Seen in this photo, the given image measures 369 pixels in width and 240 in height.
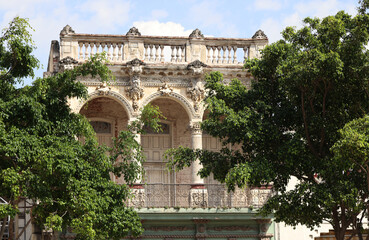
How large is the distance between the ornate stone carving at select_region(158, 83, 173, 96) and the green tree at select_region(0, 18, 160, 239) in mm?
5454

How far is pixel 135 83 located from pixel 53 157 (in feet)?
25.9

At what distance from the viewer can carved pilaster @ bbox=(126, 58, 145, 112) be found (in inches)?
940

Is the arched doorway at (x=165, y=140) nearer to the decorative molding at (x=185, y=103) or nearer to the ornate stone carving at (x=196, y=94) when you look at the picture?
the decorative molding at (x=185, y=103)

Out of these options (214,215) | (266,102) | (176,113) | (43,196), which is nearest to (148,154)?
(176,113)

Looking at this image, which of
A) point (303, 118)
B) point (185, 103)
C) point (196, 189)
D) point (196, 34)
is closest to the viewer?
point (303, 118)

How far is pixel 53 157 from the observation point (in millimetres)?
16469

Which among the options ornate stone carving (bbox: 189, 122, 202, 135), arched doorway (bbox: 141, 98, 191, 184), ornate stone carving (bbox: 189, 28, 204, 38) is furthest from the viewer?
arched doorway (bbox: 141, 98, 191, 184)

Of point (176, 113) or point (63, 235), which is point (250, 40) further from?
point (63, 235)

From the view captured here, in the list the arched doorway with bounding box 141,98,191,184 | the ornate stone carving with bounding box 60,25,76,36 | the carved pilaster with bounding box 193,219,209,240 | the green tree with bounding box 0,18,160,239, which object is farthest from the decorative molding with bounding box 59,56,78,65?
the carved pilaster with bounding box 193,219,209,240

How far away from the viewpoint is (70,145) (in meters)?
17.5

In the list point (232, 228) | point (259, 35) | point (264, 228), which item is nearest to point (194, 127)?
point (232, 228)

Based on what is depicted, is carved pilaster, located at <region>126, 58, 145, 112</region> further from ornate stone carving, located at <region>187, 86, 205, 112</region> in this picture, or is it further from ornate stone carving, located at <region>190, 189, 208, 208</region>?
ornate stone carving, located at <region>190, 189, 208, 208</region>

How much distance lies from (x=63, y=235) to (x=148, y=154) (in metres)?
4.50

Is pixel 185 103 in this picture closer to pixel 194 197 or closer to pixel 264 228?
pixel 194 197
